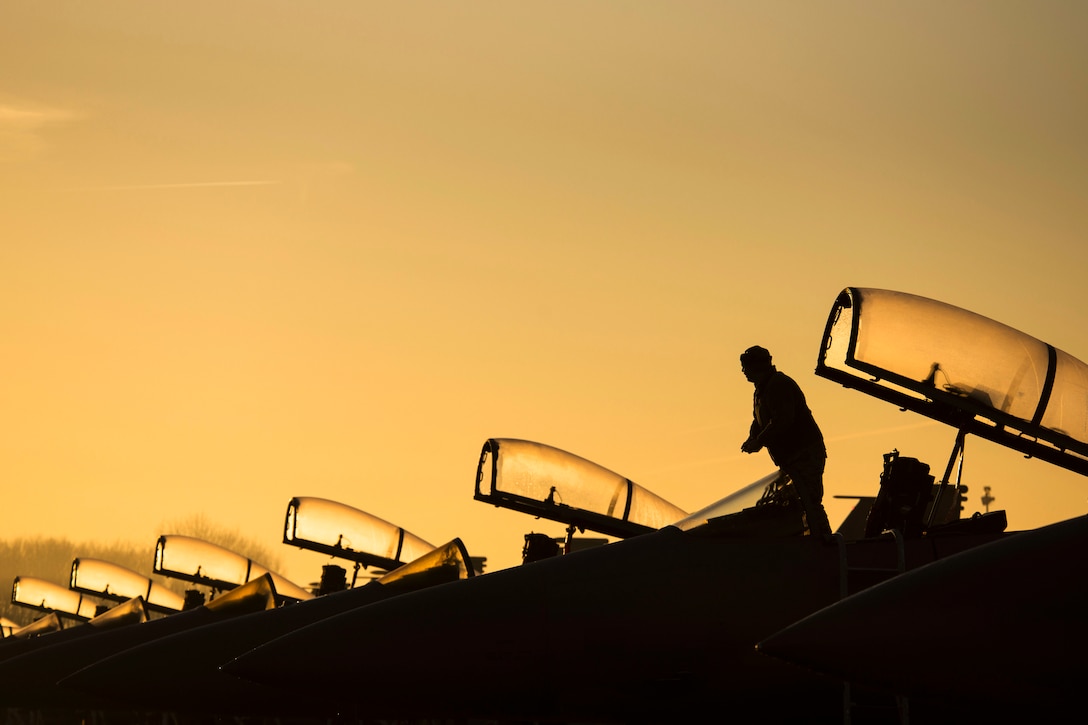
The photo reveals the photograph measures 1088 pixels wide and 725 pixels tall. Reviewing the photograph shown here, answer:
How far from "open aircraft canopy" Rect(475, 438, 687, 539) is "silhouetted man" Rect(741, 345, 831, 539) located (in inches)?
179

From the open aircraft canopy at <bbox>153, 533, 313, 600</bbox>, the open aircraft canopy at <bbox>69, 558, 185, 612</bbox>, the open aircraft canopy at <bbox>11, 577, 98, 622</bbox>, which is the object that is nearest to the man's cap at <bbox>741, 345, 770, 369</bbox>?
the open aircraft canopy at <bbox>153, 533, 313, 600</bbox>

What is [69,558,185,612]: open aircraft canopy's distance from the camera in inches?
1272

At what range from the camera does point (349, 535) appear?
2144cm

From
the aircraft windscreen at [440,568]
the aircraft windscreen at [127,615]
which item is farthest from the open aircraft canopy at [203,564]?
the aircraft windscreen at [440,568]

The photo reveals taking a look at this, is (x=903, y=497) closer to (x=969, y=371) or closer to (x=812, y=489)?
(x=812, y=489)

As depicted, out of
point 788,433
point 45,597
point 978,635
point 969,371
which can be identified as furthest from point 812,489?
point 45,597

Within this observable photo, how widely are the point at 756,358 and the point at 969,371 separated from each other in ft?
4.70

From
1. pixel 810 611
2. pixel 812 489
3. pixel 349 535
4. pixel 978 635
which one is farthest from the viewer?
pixel 349 535

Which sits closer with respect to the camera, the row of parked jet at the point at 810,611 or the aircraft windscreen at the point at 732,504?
the row of parked jet at the point at 810,611

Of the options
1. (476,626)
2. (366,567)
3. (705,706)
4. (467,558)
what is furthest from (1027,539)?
(366,567)

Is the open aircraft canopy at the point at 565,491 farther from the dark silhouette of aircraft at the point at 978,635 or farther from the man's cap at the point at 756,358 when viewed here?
the dark silhouette of aircraft at the point at 978,635

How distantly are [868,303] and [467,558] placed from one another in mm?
4513

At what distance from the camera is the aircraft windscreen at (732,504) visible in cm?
907

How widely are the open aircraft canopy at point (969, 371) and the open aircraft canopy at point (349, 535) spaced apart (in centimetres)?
1234
